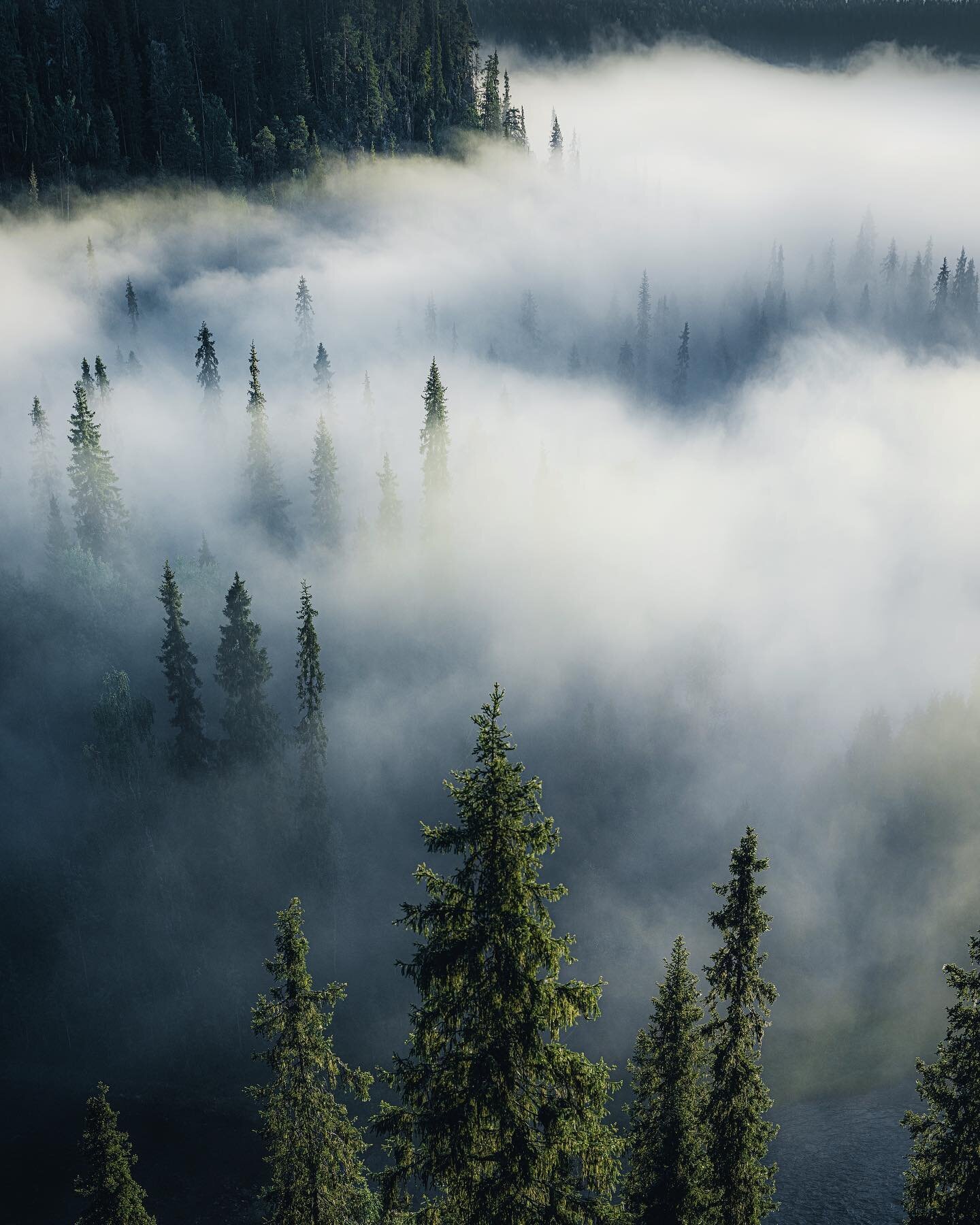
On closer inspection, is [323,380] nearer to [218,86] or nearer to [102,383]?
[102,383]

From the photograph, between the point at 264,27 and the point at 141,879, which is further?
the point at 264,27

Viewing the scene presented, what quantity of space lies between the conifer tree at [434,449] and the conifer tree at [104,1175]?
7934 cm

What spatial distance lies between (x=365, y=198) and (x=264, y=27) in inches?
1140

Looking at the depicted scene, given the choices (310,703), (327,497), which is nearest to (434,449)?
(327,497)

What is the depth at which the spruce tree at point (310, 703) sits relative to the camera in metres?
69.4

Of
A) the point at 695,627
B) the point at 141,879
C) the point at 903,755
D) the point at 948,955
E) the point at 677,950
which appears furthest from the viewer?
the point at 695,627

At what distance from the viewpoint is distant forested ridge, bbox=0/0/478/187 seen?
139375 mm

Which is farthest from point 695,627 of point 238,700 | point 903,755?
point 238,700

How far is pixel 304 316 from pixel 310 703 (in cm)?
8202

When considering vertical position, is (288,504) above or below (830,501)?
above

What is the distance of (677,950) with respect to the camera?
28531 millimetres

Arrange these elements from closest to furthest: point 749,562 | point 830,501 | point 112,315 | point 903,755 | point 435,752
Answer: point 435,752
point 903,755
point 112,315
point 749,562
point 830,501

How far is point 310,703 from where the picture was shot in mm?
72000

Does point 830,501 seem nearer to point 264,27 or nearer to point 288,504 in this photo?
point 288,504
